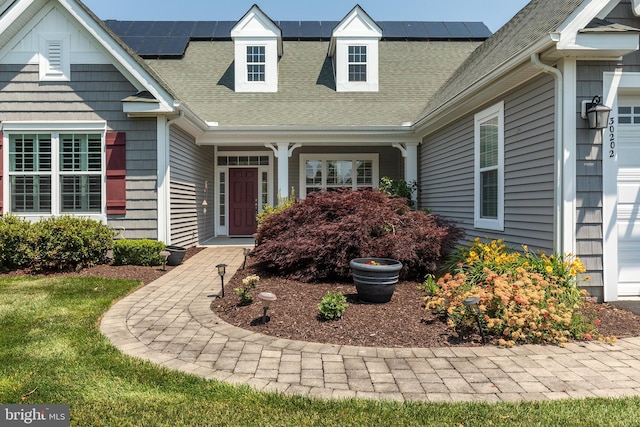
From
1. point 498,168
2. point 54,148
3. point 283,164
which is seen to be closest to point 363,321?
point 498,168

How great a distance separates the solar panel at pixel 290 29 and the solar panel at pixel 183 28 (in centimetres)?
350

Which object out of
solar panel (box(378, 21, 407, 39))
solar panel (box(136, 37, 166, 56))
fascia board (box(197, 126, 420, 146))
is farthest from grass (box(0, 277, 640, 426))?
solar panel (box(378, 21, 407, 39))

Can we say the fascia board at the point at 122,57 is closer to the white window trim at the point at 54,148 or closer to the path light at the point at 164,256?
the white window trim at the point at 54,148

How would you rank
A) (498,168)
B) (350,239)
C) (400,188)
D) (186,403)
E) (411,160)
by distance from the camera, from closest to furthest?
(186,403) → (350,239) → (498,168) → (400,188) → (411,160)

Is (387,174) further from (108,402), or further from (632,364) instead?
(108,402)

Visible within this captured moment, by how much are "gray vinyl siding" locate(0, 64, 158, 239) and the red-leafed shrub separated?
311 centimetres

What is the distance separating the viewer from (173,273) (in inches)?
277

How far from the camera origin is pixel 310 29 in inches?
606

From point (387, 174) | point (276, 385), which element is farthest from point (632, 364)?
point (387, 174)

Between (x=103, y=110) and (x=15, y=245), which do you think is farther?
(x=103, y=110)

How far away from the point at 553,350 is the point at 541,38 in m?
3.46

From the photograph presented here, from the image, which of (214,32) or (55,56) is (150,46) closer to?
(214,32)

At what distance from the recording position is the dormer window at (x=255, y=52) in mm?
11648

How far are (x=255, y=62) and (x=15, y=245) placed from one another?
7.97 meters
